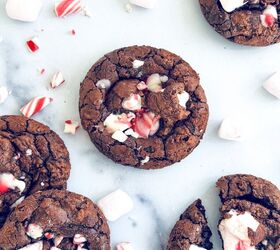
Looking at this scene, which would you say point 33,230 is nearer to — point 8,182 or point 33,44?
point 8,182

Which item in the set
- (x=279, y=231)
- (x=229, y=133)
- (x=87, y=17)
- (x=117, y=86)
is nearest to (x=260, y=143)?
(x=229, y=133)

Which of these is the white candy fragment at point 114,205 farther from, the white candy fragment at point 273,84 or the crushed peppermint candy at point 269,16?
the crushed peppermint candy at point 269,16

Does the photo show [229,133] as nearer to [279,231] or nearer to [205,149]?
[205,149]

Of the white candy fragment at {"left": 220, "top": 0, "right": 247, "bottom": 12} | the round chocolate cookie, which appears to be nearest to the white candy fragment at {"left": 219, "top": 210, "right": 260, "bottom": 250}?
the round chocolate cookie

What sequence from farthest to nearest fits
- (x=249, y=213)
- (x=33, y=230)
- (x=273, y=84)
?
(x=273, y=84) < (x=249, y=213) < (x=33, y=230)

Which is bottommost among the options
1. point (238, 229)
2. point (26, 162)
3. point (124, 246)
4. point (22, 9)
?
point (124, 246)

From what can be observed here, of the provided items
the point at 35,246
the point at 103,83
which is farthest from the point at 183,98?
the point at 35,246
